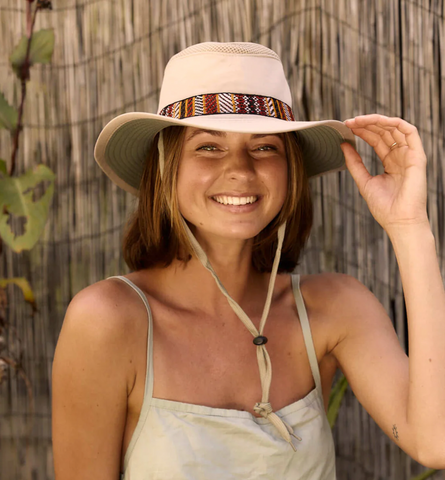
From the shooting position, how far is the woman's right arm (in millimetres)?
1518

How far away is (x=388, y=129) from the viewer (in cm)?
165

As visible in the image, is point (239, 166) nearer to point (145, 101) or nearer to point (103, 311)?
point (103, 311)

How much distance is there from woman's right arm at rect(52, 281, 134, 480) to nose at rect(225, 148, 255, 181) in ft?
1.50

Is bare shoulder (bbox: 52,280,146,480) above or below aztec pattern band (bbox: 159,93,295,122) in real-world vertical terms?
below

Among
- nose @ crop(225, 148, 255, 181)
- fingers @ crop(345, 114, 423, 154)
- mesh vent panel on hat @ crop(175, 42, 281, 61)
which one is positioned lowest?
nose @ crop(225, 148, 255, 181)

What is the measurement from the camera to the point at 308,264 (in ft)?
7.80

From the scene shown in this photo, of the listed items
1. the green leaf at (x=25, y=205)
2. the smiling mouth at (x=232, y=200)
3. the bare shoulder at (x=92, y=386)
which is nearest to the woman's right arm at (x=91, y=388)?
the bare shoulder at (x=92, y=386)

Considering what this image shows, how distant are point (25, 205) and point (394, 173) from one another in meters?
1.16

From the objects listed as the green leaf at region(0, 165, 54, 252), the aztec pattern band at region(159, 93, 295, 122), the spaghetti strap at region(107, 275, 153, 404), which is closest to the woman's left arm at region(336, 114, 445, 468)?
the aztec pattern band at region(159, 93, 295, 122)

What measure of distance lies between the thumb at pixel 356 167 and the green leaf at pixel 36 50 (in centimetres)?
107

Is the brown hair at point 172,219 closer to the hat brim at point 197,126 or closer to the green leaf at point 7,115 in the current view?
the hat brim at point 197,126

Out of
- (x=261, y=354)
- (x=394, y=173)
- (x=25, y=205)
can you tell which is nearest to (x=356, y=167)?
(x=394, y=173)

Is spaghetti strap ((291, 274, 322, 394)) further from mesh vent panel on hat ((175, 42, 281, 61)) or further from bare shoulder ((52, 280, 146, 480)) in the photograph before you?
mesh vent panel on hat ((175, 42, 281, 61))

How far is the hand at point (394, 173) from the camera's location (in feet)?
5.21
